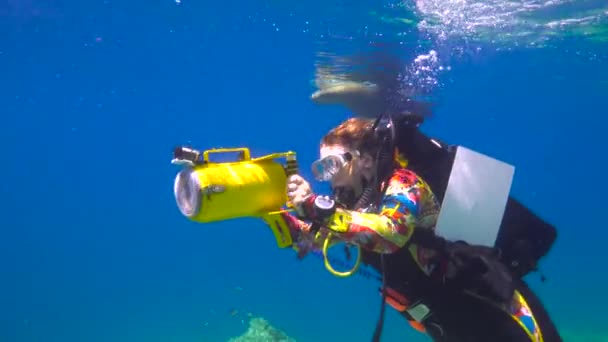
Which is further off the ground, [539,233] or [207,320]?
[539,233]

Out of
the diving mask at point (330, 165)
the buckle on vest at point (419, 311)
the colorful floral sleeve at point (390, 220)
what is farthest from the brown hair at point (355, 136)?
the buckle on vest at point (419, 311)

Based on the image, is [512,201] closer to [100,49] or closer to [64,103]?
[100,49]

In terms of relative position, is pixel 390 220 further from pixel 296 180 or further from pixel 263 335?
pixel 263 335

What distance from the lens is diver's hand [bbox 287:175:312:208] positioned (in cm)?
262

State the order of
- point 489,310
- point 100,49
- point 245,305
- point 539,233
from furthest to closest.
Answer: point 245,305
point 100,49
point 539,233
point 489,310

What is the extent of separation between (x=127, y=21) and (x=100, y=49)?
3.17 m

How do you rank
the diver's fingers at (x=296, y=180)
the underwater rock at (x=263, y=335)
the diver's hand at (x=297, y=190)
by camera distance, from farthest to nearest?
the underwater rock at (x=263, y=335) → the diver's fingers at (x=296, y=180) → the diver's hand at (x=297, y=190)

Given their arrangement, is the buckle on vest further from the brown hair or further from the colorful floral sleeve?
the brown hair

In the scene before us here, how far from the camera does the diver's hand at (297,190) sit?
2.62m

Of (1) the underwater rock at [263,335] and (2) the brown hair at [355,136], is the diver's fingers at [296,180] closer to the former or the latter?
(2) the brown hair at [355,136]

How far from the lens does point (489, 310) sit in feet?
9.40

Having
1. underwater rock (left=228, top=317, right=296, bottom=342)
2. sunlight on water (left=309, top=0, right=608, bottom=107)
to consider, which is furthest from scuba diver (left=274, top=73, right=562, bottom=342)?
underwater rock (left=228, top=317, right=296, bottom=342)

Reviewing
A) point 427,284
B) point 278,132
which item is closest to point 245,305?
point 278,132

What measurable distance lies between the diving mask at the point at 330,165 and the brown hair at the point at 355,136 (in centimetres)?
→ 14
